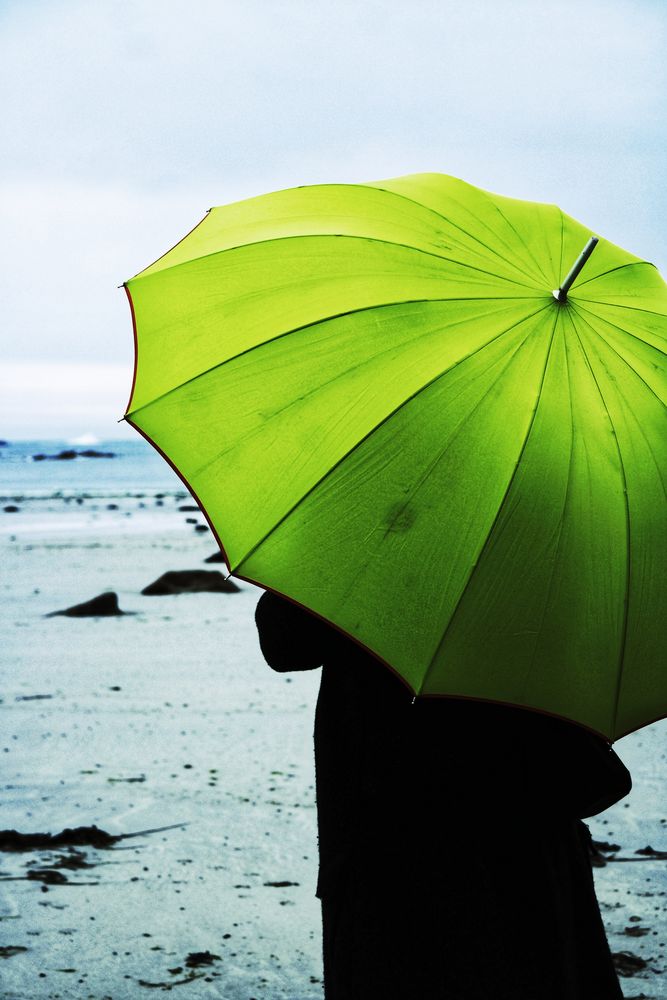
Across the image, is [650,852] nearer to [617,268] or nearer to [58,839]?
[58,839]

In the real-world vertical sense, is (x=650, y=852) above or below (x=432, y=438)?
below

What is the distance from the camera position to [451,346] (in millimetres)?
2012

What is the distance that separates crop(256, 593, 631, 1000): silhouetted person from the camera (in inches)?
76.1

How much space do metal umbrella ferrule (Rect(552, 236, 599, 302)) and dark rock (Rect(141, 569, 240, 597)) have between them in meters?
10.8

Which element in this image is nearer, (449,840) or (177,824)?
(449,840)

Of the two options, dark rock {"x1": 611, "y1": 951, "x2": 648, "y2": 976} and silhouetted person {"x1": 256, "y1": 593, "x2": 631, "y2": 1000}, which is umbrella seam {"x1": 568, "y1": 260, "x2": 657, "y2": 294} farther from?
dark rock {"x1": 611, "y1": 951, "x2": 648, "y2": 976}

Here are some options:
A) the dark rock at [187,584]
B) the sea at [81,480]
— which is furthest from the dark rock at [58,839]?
the sea at [81,480]

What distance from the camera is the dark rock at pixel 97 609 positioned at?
11070mm

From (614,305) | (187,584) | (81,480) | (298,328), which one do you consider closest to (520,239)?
(614,305)

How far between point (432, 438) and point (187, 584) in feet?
37.0

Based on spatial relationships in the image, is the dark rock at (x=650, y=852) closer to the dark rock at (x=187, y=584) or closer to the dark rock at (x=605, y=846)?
the dark rock at (x=605, y=846)

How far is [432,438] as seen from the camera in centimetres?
193

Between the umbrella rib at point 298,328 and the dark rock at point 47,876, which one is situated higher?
the umbrella rib at point 298,328

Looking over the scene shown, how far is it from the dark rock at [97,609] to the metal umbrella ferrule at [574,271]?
9.48 m
